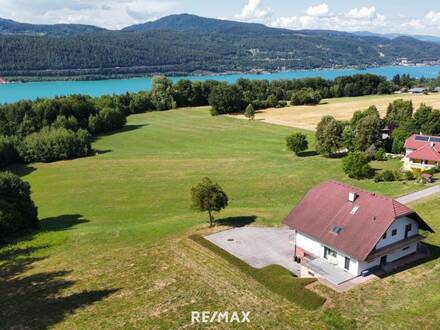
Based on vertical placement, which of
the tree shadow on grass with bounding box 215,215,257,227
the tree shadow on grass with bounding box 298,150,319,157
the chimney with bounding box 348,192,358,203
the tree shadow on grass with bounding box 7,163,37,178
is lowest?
the tree shadow on grass with bounding box 7,163,37,178

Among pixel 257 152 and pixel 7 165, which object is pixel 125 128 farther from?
pixel 257 152

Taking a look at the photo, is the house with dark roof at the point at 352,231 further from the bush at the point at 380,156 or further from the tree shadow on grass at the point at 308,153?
the tree shadow on grass at the point at 308,153

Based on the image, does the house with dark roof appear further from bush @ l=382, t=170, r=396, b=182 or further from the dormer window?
bush @ l=382, t=170, r=396, b=182

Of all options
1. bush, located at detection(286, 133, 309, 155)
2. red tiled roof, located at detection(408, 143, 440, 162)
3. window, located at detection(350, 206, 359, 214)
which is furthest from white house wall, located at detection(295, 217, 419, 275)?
bush, located at detection(286, 133, 309, 155)

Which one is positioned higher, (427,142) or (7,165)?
(427,142)

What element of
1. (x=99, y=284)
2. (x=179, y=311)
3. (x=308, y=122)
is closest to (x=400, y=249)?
(x=179, y=311)

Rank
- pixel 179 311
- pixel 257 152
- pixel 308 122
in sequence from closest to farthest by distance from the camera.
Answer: pixel 179 311 < pixel 257 152 < pixel 308 122
